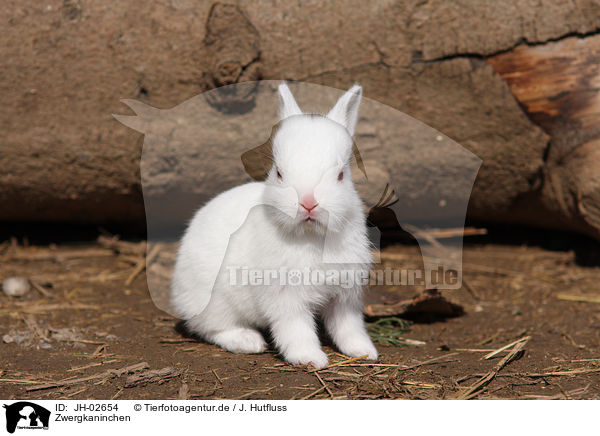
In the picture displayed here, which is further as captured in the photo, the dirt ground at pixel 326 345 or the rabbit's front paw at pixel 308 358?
the rabbit's front paw at pixel 308 358

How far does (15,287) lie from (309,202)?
9.79 feet

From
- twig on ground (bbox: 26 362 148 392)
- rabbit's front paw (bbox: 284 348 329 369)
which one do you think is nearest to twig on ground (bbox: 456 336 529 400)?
rabbit's front paw (bbox: 284 348 329 369)

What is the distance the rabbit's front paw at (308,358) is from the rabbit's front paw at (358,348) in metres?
0.24

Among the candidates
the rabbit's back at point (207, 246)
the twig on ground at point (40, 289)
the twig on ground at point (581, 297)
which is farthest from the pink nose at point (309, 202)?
the twig on ground at point (581, 297)

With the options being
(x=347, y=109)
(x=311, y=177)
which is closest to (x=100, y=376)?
(x=311, y=177)

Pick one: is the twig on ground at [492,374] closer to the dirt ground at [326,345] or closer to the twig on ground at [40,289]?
the dirt ground at [326,345]

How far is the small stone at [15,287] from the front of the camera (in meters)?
4.60

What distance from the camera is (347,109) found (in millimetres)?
3340

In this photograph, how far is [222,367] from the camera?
313 centimetres

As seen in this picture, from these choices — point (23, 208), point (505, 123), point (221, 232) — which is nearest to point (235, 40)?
point (221, 232)

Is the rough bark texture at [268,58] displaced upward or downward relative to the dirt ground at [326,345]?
upward
